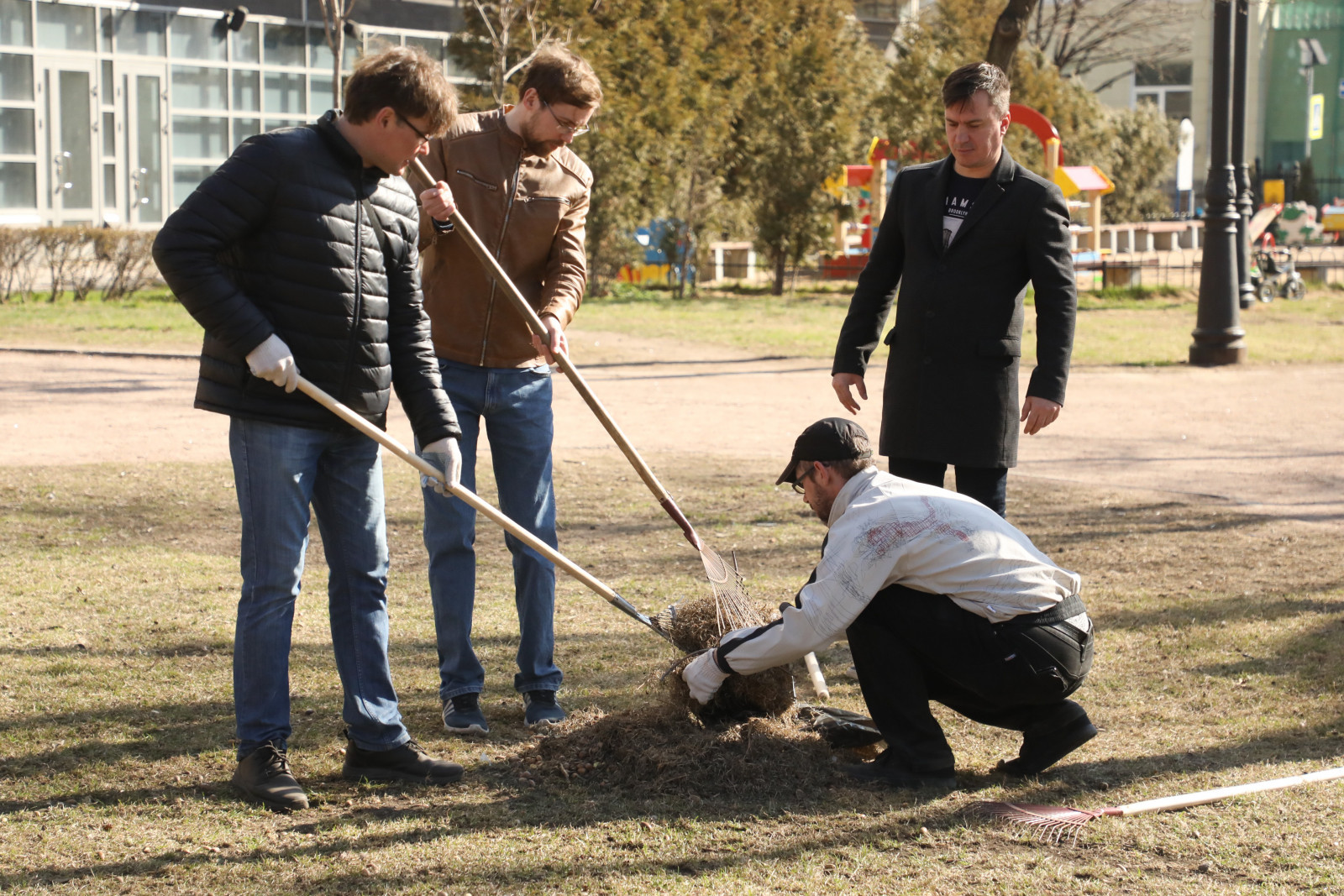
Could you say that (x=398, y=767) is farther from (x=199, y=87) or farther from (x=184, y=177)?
(x=199, y=87)

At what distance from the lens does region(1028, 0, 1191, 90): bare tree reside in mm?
38531

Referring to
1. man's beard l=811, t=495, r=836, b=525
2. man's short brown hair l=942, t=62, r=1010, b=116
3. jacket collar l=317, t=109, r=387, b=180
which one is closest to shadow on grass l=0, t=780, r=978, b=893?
man's beard l=811, t=495, r=836, b=525

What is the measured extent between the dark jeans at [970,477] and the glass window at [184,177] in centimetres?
2391

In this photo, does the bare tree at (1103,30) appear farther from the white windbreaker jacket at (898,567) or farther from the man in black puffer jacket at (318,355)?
the man in black puffer jacket at (318,355)

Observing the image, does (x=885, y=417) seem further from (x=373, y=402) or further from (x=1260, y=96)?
(x=1260, y=96)

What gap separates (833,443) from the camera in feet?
11.5

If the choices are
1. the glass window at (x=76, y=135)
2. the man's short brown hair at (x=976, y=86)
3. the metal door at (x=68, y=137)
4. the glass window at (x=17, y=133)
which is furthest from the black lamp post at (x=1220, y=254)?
the glass window at (x=17, y=133)

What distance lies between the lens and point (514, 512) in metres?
4.18

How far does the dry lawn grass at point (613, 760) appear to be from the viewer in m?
3.09

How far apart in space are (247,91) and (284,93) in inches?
30.2

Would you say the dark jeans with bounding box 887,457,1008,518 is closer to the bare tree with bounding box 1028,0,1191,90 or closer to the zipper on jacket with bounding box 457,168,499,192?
the zipper on jacket with bounding box 457,168,499,192

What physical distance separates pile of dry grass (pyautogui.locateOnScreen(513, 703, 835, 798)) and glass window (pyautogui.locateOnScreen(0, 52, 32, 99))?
78.5 feet

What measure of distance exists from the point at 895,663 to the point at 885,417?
1.05 metres

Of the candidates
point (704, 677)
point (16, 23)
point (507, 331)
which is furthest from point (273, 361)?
point (16, 23)
